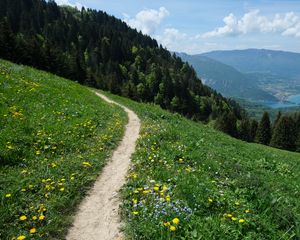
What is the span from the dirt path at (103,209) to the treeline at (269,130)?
88.5 meters

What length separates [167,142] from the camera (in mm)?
16188

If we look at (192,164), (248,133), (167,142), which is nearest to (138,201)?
(192,164)

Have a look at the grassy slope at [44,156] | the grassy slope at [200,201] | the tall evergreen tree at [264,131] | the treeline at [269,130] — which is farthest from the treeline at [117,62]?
the grassy slope at [200,201]

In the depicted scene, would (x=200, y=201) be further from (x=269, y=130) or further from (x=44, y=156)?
(x=269, y=130)

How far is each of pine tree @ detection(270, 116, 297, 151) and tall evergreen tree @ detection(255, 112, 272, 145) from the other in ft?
18.3

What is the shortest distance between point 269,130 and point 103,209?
99.4 m

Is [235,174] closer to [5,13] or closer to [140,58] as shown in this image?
[140,58]

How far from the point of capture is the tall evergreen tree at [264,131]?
100 meters

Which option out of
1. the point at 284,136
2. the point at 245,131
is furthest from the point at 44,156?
the point at 245,131

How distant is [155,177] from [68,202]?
3.07 metres

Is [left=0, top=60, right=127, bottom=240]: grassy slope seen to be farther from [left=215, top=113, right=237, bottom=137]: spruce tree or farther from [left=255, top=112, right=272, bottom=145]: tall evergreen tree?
[left=215, top=113, right=237, bottom=137]: spruce tree

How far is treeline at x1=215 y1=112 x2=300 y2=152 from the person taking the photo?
93375 mm

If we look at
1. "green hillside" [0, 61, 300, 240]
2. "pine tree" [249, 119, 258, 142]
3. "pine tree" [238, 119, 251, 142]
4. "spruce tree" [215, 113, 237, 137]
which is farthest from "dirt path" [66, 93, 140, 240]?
"pine tree" [249, 119, 258, 142]

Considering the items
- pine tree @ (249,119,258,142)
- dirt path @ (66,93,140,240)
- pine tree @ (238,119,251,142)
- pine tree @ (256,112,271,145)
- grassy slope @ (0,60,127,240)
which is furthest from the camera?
pine tree @ (249,119,258,142)
